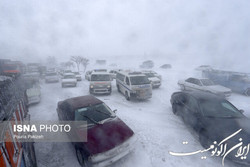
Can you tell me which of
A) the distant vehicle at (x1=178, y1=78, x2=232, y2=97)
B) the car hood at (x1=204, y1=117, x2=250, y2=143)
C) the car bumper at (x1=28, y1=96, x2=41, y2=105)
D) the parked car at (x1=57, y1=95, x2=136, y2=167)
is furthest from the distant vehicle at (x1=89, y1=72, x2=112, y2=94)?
the car hood at (x1=204, y1=117, x2=250, y2=143)

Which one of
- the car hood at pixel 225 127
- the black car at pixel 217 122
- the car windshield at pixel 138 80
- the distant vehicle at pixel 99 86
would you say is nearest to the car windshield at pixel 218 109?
the black car at pixel 217 122

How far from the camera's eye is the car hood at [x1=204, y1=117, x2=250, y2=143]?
4.20m

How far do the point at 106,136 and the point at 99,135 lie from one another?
0.22m

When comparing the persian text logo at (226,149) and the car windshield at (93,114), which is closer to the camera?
the persian text logo at (226,149)

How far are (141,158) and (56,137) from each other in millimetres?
3904

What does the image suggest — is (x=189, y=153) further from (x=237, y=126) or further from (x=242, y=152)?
(x=237, y=126)

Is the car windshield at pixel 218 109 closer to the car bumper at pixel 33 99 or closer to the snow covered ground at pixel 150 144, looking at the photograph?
the snow covered ground at pixel 150 144

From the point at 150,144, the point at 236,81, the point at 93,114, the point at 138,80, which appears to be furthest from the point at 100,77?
the point at 236,81

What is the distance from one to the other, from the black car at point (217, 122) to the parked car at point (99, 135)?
9.15 ft

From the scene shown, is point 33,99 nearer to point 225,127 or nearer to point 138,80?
point 138,80

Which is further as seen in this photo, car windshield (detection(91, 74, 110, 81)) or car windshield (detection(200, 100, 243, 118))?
car windshield (detection(91, 74, 110, 81))

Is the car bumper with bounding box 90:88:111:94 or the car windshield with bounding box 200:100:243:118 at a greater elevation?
the car windshield with bounding box 200:100:243:118

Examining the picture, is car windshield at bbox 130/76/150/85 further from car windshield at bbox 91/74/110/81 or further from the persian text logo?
the persian text logo

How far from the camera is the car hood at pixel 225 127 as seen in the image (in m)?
4.20
